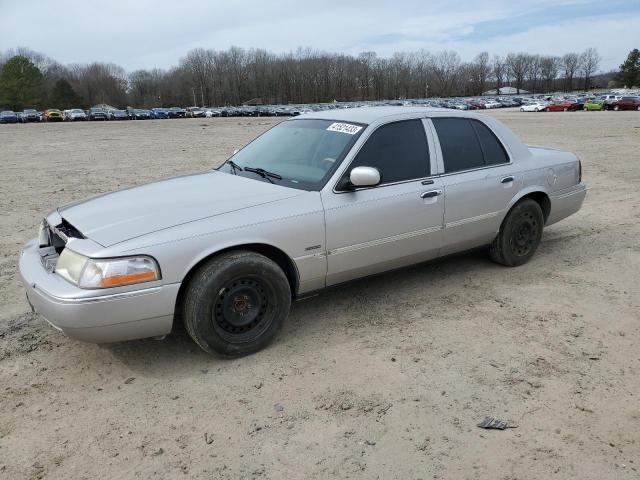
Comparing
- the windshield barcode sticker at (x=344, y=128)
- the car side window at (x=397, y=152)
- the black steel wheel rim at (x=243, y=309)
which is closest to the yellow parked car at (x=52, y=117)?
the windshield barcode sticker at (x=344, y=128)

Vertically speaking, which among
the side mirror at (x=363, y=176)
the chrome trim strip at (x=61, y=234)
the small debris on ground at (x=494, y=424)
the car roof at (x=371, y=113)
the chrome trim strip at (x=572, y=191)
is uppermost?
the car roof at (x=371, y=113)

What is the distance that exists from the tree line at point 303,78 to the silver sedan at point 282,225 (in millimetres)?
141771

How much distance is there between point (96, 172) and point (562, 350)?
12091 millimetres

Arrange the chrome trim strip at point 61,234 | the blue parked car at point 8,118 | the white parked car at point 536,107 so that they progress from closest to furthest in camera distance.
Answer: the chrome trim strip at point 61,234 < the blue parked car at point 8,118 < the white parked car at point 536,107

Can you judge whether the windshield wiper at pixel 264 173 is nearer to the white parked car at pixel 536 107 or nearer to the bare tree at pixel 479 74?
the white parked car at pixel 536 107

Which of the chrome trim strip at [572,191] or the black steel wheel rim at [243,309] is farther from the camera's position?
the chrome trim strip at [572,191]

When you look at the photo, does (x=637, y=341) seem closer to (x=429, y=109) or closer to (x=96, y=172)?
(x=429, y=109)

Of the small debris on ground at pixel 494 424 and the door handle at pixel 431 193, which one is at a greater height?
the door handle at pixel 431 193

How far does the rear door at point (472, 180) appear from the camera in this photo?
470 centimetres

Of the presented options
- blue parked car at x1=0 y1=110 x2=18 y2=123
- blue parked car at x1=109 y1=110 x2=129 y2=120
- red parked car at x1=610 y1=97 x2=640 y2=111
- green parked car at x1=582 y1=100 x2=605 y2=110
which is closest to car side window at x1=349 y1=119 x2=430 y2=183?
red parked car at x1=610 y1=97 x2=640 y2=111

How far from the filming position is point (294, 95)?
158 meters

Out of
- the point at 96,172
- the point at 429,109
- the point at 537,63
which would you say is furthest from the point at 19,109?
the point at 537,63

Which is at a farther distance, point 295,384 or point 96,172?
point 96,172

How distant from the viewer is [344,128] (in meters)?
4.41
